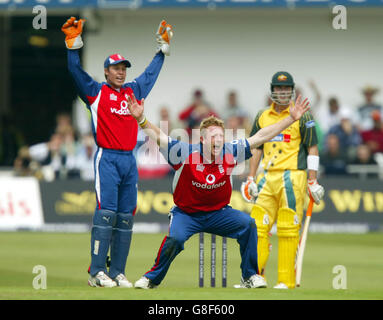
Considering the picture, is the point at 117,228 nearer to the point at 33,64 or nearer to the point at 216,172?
the point at 216,172

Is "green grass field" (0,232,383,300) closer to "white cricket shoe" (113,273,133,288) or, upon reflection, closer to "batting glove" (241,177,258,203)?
"white cricket shoe" (113,273,133,288)

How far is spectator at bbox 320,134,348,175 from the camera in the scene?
1881 cm

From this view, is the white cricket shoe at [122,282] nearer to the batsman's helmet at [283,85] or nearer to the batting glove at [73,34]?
the batting glove at [73,34]

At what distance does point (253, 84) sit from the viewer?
22.6m

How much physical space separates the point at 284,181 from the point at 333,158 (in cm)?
923

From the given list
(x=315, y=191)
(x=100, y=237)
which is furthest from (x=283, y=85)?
(x=100, y=237)

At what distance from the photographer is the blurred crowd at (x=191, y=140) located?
19.2m

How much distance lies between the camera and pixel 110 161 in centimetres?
975

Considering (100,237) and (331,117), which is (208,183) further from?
(331,117)

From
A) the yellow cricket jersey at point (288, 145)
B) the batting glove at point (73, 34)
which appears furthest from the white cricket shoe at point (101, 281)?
the batting glove at point (73, 34)

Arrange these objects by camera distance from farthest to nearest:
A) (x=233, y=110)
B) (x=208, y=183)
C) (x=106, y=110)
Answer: (x=233, y=110) → (x=106, y=110) → (x=208, y=183)

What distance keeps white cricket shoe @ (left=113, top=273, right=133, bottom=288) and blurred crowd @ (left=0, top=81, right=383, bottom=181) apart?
27.1 feet
